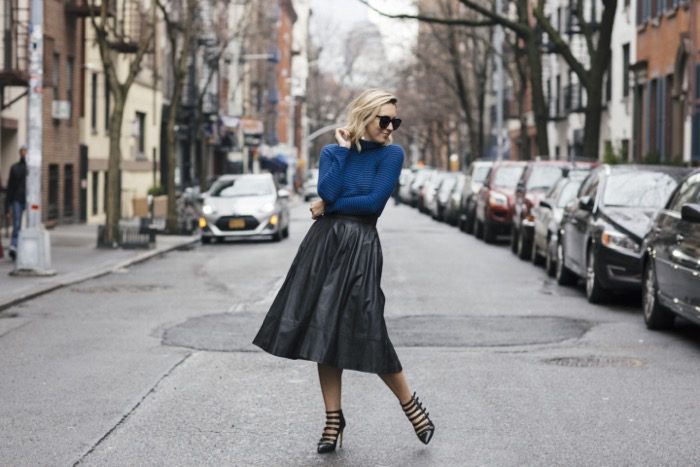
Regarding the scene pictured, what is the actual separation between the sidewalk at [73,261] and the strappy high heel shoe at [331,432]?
8.61 metres

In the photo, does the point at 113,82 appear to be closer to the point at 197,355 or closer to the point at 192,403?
the point at 197,355

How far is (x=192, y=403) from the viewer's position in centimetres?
888

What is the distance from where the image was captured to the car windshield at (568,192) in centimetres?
2055

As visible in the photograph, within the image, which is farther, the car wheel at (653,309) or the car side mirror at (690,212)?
the car wheel at (653,309)

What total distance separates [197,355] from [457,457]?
4414 millimetres

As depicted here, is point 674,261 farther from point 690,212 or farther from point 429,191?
point 429,191

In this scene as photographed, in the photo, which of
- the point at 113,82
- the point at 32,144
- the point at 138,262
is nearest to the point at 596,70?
the point at 113,82

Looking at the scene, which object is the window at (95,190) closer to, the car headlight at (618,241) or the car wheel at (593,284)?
the car wheel at (593,284)

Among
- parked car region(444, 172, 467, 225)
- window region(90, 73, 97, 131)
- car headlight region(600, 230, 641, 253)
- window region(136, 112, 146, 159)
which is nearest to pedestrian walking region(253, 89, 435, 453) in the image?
car headlight region(600, 230, 641, 253)

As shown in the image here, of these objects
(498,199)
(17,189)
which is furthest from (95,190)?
(17,189)

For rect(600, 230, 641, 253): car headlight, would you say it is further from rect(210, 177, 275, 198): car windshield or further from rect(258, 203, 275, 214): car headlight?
rect(210, 177, 275, 198): car windshield

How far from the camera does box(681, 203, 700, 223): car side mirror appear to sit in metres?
11.6

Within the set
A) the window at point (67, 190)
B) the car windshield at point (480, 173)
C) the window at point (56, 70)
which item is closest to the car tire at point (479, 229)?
the car windshield at point (480, 173)

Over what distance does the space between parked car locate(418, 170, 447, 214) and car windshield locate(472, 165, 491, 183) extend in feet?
37.1
